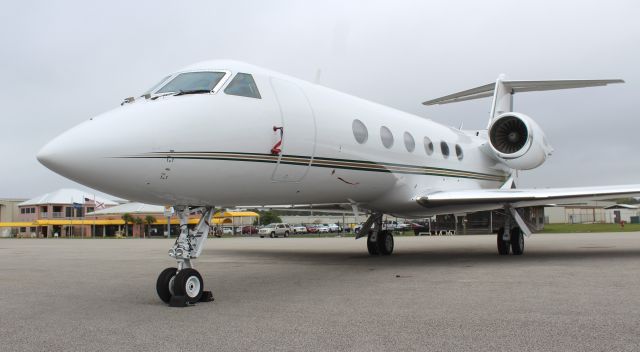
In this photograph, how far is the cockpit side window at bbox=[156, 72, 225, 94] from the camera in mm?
7352

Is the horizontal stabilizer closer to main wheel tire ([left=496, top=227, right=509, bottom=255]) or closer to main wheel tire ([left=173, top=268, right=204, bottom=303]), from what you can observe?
main wheel tire ([left=496, top=227, right=509, bottom=255])

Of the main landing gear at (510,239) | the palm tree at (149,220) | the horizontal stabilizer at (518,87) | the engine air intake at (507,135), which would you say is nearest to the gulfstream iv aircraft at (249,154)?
the main landing gear at (510,239)

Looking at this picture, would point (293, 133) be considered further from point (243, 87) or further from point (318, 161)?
point (243, 87)

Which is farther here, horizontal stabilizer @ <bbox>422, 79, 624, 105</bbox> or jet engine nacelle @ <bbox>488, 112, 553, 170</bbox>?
horizontal stabilizer @ <bbox>422, 79, 624, 105</bbox>

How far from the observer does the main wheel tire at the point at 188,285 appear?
22.5 ft

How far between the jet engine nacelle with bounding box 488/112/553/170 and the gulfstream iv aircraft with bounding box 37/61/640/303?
185 centimetres

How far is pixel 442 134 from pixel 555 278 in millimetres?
6259

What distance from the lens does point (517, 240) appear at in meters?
14.6

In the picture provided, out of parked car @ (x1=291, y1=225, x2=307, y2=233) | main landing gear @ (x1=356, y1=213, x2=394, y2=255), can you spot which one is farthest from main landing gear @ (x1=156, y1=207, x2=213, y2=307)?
parked car @ (x1=291, y1=225, x2=307, y2=233)

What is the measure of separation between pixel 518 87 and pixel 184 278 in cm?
1471

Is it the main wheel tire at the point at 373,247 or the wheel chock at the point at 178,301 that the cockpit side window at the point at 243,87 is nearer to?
the wheel chock at the point at 178,301

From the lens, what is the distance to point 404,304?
666cm

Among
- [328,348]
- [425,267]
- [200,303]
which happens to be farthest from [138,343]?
[425,267]

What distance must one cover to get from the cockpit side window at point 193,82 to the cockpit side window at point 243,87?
19cm
